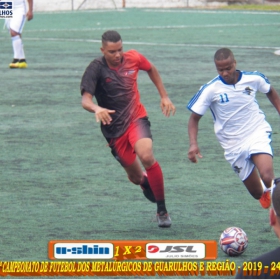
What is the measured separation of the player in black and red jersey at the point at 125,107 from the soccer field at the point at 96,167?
1.36 ft

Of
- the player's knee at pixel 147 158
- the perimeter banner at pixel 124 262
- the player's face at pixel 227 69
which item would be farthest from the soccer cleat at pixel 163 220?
the player's face at pixel 227 69

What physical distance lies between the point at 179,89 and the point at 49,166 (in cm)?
692

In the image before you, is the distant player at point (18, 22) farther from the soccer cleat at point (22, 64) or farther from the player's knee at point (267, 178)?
the player's knee at point (267, 178)

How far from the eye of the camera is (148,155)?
8.91 m

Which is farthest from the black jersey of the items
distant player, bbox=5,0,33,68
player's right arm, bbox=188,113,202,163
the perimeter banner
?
distant player, bbox=5,0,33,68

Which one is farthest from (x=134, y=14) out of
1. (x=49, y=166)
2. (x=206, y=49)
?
(x=49, y=166)

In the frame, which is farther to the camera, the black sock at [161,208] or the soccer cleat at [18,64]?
the soccer cleat at [18,64]

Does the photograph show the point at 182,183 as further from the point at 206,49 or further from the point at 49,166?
the point at 206,49

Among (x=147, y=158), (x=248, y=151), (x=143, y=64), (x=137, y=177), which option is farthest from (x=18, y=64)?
(x=248, y=151)

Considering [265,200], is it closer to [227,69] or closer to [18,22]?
[227,69]

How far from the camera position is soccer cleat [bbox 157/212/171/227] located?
881 centimetres

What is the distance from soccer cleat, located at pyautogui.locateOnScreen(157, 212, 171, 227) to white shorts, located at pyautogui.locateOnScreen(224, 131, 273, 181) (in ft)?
2.68

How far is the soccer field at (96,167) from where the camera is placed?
8656 millimetres

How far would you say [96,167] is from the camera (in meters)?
11.7
